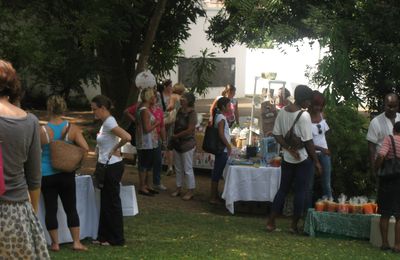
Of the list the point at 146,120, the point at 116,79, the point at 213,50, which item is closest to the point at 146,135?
the point at 146,120

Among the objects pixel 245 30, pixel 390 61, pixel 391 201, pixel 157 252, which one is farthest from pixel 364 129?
pixel 157 252

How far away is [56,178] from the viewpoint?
6.91 meters

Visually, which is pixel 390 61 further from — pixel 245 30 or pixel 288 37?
pixel 245 30

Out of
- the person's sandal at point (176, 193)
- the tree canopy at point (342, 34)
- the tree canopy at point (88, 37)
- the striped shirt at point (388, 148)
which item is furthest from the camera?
the person's sandal at point (176, 193)

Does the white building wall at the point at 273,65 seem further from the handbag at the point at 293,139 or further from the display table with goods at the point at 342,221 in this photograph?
the handbag at the point at 293,139

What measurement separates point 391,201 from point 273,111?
17.1ft

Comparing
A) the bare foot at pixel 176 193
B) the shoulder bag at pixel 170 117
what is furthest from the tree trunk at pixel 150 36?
the bare foot at pixel 176 193

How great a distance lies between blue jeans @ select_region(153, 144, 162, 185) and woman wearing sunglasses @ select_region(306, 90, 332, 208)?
8.63ft

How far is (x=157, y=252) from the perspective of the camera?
7250 millimetres

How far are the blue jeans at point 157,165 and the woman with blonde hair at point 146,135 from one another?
0.40 feet

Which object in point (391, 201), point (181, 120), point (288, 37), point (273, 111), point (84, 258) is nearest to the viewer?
point (84, 258)

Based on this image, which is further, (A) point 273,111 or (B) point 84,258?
(A) point 273,111

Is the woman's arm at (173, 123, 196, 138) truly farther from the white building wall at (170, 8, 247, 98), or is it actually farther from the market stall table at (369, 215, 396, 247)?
the white building wall at (170, 8, 247, 98)

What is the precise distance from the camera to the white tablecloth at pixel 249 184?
10039mm
